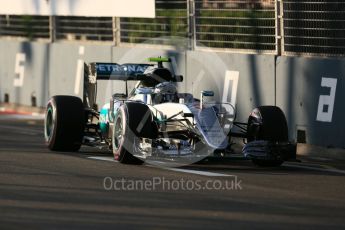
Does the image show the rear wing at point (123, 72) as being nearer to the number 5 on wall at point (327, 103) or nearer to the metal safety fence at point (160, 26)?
the number 5 on wall at point (327, 103)

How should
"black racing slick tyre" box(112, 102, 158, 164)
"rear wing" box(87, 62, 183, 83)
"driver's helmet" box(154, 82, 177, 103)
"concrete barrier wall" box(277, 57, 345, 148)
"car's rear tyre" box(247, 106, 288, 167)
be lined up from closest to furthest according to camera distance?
1. "black racing slick tyre" box(112, 102, 158, 164)
2. "car's rear tyre" box(247, 106, 288, 167)
3. "driver's helmet" box(154, 82, 177, 103)
4. "rear wing" box(87, 62, 183, 83)
5. "concrete barrier wall" box(277, 57, 345, 148)

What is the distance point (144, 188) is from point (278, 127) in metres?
2.65

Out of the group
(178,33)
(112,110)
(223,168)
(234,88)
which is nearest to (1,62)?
(178,33)

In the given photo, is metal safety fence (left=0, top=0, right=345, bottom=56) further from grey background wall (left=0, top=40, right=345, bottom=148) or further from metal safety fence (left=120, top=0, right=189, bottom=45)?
grey background wall (left=0, top=40, right=345, bottom=148)

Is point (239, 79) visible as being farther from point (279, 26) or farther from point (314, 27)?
point (314, 27)

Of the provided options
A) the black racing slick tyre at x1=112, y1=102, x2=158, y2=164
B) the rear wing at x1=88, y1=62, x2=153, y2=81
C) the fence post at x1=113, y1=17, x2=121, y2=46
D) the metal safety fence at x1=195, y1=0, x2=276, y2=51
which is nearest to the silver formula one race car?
the black racing slick tyre at x1=112, y1=102, x2=158, y2=164

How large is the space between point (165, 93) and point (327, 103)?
2605mm

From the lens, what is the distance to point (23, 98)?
25.1 m

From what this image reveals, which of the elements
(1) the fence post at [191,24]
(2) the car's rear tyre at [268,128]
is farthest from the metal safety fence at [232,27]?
(2) the car's rear tyre at [268,128]

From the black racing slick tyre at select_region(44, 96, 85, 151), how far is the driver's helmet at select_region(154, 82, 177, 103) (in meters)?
1.19

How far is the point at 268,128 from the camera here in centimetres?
1458

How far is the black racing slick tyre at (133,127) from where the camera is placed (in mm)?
14273

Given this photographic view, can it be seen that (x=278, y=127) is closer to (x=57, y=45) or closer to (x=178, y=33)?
(x=178, y=33)

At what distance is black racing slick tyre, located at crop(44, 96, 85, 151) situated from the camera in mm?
15883
